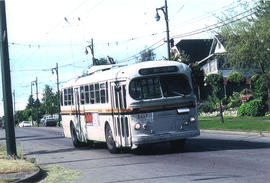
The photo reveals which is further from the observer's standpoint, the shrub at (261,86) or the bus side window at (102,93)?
the shrub at (261,86)

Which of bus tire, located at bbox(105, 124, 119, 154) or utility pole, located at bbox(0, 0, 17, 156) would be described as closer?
utility pole, located at bbox(0, 0, 17, 156)

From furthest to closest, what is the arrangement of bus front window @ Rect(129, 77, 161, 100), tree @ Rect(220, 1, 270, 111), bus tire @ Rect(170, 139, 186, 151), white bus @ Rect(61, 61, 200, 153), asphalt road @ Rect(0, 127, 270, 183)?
tree @ Rect(220, 1, 270, 111) < bus tire @ Rect(170, 139, 186, 151) < bus front window @ Rect(129, 77, 161, 100) < white bus @ Rect(61, 61, 200, 153) < asphalt road @ Rect(0, 127, 270, 183)

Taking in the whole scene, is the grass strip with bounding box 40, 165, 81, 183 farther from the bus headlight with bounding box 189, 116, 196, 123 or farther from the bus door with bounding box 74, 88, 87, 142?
the bus door with bounding box 74, 88, 87, 142

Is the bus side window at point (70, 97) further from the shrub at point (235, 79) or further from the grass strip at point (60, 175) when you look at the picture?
the shrub at point (235, 79)

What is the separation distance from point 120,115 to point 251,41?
19.7 metres

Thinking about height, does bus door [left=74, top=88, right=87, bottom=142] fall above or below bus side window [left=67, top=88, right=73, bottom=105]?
below

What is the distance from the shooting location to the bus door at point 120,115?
56.4ft

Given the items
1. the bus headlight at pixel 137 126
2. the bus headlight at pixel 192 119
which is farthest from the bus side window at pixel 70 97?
the bus headlight at pixel 192 119

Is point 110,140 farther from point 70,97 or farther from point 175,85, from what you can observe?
point 70,97

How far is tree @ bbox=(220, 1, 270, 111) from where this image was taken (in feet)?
114

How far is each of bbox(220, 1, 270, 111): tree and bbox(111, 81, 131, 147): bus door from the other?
61.7 feet

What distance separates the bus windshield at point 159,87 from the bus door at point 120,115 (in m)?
0.47

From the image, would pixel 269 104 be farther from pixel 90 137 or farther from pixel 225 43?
pixel 90 137

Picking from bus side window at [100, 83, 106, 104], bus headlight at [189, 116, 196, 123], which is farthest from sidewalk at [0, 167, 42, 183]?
bus side window at [100, 83, 106, 104]
